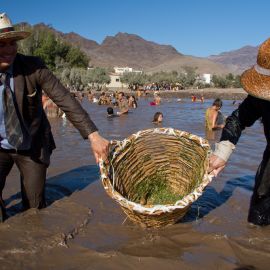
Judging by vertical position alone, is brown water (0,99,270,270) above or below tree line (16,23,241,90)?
below

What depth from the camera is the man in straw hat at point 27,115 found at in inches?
130

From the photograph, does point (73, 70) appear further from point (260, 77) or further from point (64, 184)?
point (260, 77)

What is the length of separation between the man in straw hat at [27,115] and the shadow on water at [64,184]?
591 millimetres

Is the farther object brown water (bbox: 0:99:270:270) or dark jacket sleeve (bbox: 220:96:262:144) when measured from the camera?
dark jacket sleeve (bbox: 220:96:262:144)

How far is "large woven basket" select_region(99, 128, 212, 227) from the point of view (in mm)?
3271

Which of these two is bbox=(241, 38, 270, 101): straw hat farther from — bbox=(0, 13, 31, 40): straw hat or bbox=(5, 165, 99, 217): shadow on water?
bbox=(5, 165, 99, 217): shadow on water

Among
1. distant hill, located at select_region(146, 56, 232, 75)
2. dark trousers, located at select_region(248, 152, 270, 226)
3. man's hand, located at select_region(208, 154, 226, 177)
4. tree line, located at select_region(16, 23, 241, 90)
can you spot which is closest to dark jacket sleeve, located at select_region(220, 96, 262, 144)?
man's hand, located at select_region(208, 154, 226, 177)

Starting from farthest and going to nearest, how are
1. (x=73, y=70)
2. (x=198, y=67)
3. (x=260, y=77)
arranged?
(x=198, y=67) < (x=73, y=70) < (x=260, y=77)

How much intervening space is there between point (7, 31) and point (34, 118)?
77cm

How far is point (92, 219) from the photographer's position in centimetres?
393

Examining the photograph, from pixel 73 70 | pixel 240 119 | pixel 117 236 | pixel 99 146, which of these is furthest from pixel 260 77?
pixel 73 70

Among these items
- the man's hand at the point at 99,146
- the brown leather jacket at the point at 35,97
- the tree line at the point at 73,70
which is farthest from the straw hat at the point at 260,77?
the tree line at the point at 73,70

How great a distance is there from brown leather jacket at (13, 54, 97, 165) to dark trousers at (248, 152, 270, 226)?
144cm

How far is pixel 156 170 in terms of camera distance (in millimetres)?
4594
